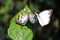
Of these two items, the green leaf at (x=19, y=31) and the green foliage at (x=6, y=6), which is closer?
the green leaf at (x=19, y=31)

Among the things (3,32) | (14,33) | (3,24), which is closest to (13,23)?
(14,33)

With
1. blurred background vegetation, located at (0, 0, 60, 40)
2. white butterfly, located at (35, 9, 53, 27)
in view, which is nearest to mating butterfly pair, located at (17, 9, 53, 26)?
white butterfly, located at (35, 9, 53, 27)

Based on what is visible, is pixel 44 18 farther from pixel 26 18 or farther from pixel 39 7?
pixel 39 7

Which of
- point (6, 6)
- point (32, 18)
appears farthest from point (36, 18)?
point (6, 6)

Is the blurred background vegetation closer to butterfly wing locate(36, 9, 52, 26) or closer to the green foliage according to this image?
the green foliage

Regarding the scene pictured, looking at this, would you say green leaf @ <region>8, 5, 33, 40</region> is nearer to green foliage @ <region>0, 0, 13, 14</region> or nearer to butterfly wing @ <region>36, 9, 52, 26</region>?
butterfly wing @ <region>36, 9, 52, 26</region>

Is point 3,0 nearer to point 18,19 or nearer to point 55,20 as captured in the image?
point 55,20

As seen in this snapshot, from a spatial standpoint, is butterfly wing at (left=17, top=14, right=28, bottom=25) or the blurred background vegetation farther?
the blurred background vegetation

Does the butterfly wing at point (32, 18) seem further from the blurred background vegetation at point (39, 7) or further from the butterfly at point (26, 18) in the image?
the blurred background vegetation at point (39, 7)

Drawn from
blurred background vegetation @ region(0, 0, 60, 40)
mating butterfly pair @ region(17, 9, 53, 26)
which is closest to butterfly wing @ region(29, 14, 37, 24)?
mating butterfly pair @ region(17, 9, 53, 26)

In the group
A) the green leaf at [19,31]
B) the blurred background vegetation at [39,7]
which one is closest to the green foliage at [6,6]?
the blurred background vegetation at [39,7]

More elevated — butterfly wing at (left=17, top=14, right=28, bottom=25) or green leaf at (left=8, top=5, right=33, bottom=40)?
butterfly wing at (left=17, top=14, right=28, bottom=25)
